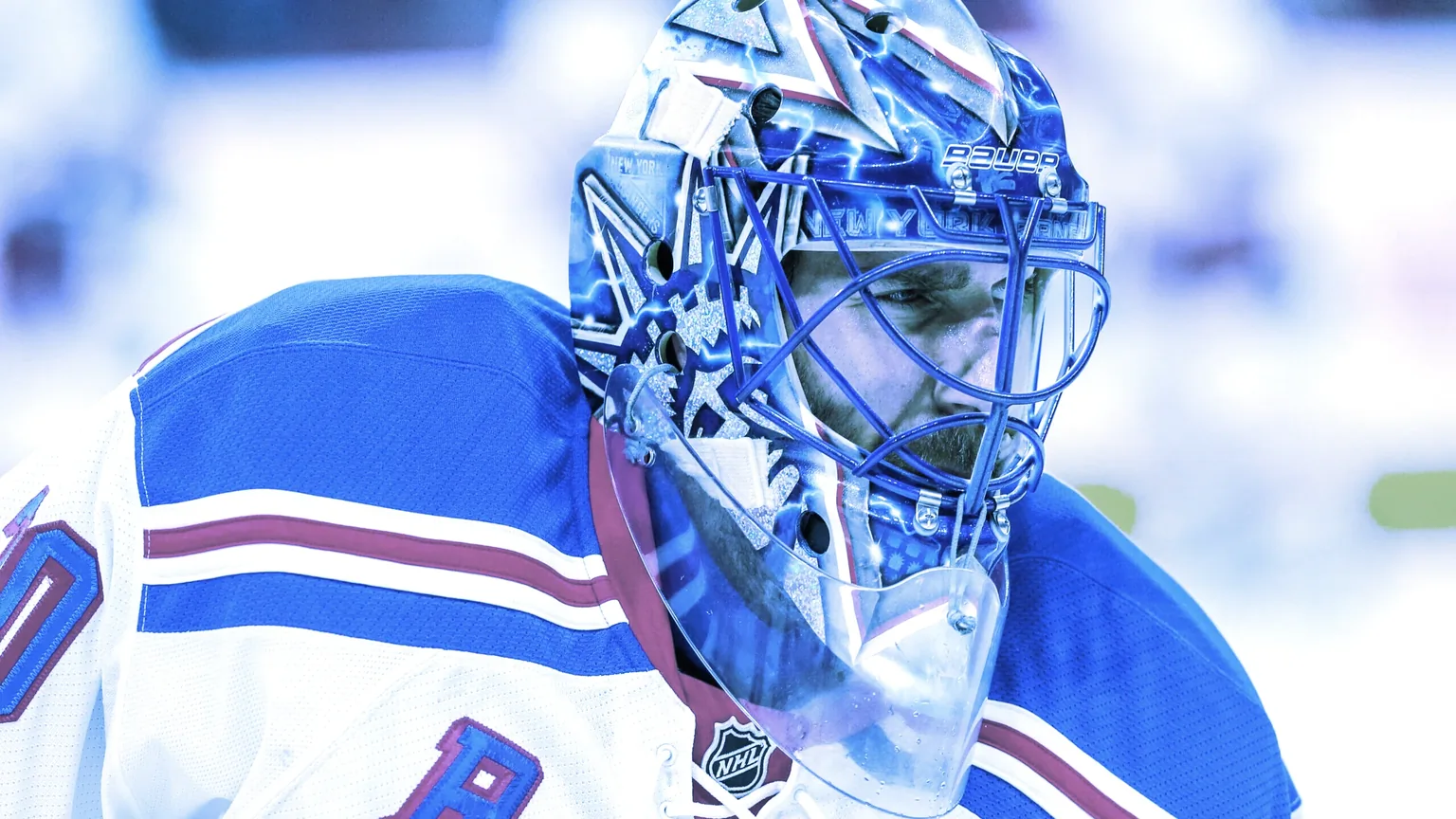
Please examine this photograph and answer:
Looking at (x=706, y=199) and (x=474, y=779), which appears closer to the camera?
(x=474, y=779)

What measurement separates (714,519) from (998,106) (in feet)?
1.42

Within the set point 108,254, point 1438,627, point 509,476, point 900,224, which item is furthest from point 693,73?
point 1438,627

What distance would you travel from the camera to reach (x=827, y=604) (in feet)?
4.13

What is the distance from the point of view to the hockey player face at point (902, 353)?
1.26 m

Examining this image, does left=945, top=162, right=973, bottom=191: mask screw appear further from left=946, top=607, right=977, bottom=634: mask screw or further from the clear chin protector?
left=946, top=607, right=977, bottom=634: mask screw

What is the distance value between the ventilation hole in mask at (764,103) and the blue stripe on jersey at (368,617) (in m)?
0.47

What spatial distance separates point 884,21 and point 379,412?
1.85 feet

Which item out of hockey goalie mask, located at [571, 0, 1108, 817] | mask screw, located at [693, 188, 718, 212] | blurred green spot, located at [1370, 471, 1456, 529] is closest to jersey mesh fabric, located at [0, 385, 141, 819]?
hockey goalie mask, located at [571, 0, 1108, 817]

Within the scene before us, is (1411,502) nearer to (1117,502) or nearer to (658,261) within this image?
(1117,502)

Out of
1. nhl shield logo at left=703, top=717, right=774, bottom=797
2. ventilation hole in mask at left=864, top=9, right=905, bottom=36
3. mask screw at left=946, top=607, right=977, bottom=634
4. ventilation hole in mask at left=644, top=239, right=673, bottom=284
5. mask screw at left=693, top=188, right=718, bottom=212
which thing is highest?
ventilation hole in mask at left=864, top=9, right=905, bottom=36

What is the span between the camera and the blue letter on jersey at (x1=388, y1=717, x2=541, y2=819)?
1.14m

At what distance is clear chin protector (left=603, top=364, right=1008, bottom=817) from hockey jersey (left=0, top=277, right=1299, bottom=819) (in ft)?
0.14

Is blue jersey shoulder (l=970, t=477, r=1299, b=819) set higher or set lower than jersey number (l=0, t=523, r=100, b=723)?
lower

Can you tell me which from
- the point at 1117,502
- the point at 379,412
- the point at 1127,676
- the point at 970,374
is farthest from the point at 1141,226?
the point at 379,412
